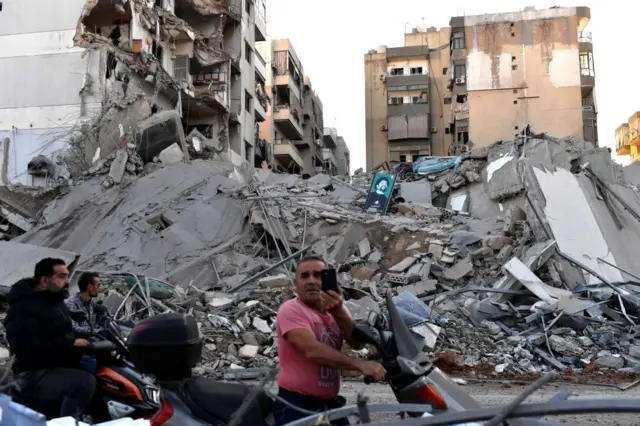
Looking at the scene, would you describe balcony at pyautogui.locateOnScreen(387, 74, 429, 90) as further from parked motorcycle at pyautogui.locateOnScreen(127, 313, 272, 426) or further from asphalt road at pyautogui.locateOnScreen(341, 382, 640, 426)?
parked motorcycle at pyautogui.locateOnScreen(127, 313, 272, 426)

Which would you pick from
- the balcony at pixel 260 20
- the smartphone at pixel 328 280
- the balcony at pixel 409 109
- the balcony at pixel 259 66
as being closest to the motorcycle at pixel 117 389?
the smartphone at pixel 328 280

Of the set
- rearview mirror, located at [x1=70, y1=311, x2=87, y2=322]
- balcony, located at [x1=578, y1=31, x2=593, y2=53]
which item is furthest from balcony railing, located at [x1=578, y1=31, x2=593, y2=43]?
rearview mirror, located at [x1=70, y1=311, x2=87, y2=322]

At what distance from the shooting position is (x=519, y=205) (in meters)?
14.2

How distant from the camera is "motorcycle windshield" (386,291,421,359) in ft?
7.47

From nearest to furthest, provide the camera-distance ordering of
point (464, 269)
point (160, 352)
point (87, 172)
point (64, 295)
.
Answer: point (160, 352)
point (64, 295)
point (464, 269)
point (87, 172)

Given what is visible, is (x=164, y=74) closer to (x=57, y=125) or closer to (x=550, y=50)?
(x=57, y=125)

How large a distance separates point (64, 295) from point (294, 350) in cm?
192

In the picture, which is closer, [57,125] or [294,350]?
[294,350]

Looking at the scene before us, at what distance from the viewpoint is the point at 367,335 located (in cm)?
233

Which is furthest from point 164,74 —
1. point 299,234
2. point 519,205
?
point 519,205

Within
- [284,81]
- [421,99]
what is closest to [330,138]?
[421,99]

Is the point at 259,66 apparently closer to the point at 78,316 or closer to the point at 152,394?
the point at 78,316

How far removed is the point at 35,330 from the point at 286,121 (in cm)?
4115

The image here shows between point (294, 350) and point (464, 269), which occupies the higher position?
point (294, 350)
